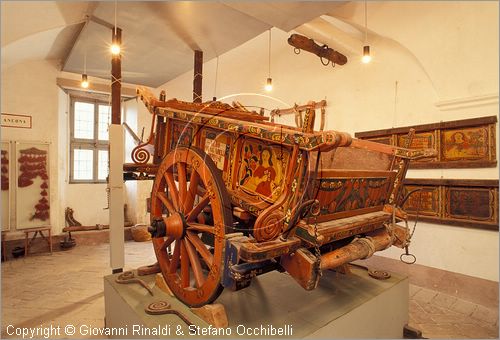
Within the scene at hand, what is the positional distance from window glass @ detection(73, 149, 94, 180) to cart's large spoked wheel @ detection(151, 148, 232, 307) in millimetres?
5806

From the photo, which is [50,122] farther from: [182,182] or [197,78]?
[182,182]

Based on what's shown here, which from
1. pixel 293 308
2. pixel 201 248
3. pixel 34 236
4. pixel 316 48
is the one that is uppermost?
pixel 316 48

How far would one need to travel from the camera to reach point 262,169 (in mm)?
1995

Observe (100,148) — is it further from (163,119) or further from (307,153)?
(307,153)

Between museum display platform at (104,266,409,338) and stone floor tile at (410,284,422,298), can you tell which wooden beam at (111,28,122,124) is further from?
stone floor tile at (410,284,422,298)

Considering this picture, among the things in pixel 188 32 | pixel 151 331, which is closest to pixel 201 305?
pixel 151 331

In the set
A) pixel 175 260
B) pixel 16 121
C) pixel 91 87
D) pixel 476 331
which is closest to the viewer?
pixel 175 260

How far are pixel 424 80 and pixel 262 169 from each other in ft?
11.1

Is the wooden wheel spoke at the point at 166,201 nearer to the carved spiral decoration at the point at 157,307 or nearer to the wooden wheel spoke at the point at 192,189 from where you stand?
the wooden wheel spoke at the point at 192,189

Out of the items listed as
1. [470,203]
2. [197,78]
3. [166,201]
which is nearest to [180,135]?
[166,201]

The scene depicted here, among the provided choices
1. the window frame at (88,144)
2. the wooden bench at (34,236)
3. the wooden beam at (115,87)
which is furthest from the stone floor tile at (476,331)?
the window frame at (88,144)

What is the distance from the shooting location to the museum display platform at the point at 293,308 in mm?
2002

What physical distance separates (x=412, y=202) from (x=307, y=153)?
3.41 meters

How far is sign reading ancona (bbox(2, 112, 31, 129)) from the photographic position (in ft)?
19.3
